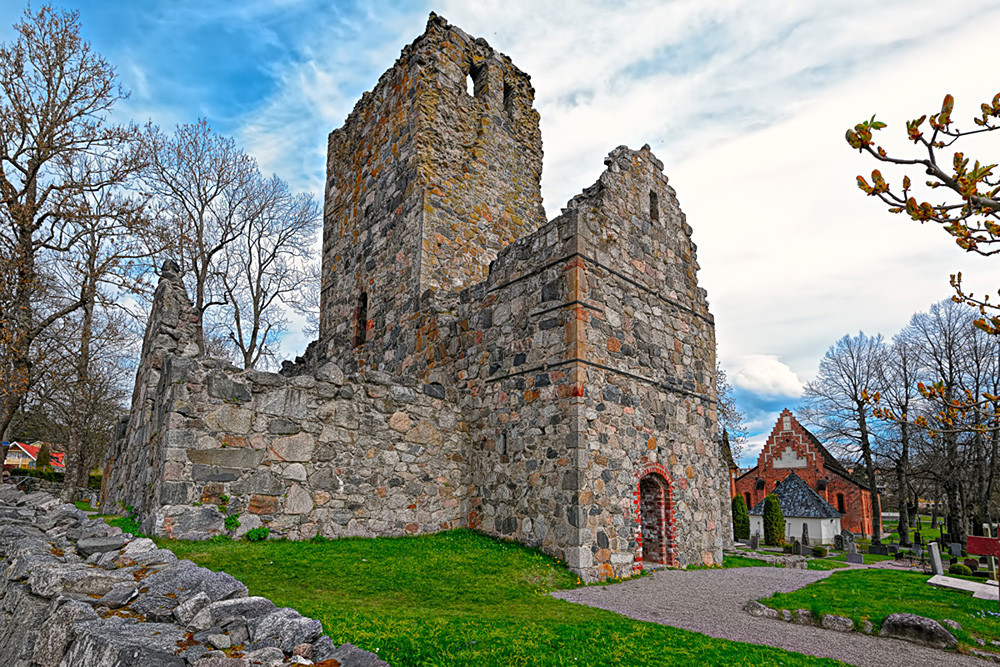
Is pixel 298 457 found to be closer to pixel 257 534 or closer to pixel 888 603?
pixel 257 534

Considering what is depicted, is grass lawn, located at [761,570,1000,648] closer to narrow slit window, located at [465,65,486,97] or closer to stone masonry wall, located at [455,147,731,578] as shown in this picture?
stone masonry wall, located at [455,147,731,578]

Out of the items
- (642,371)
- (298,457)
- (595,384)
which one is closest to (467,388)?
(595,384)

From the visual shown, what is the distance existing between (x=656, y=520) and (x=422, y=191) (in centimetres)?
824

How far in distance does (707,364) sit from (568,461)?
17.4ft

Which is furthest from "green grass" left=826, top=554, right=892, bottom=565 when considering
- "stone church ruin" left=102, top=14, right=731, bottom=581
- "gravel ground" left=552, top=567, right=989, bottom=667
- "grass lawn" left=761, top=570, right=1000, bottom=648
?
"gravel ground" left=552, top=567, right=989, bottom=667

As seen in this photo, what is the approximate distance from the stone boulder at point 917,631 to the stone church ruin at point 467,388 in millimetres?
3600

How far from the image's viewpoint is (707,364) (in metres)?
13.0

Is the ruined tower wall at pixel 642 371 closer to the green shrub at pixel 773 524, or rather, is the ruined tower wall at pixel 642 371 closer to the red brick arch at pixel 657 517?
the red brick arch at pixel 657 517

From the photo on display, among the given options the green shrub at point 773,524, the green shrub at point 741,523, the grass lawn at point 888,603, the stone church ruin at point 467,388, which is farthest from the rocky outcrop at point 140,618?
the green shrub at point 741,523

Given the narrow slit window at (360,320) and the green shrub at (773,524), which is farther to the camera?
the green shrub at (773,524)

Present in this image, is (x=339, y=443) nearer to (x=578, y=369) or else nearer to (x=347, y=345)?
(x=578, y=369)

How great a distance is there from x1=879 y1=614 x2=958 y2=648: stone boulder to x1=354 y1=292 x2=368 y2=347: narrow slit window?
452 inches

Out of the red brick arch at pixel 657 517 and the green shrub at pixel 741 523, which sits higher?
the red brick arch at pixel 657 517

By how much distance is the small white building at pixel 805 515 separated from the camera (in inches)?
1190
